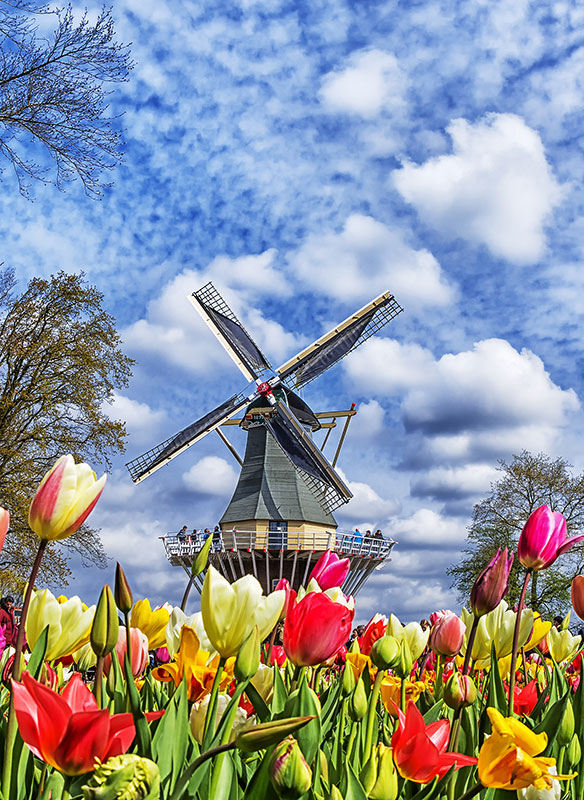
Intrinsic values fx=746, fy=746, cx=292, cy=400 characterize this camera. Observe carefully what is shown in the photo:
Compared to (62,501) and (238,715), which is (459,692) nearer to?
(238,715)

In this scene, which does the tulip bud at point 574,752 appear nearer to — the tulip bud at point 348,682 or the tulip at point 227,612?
the tulip bud at point 348,682

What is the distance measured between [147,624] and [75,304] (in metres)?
20.1

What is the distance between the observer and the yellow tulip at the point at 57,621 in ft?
4.59

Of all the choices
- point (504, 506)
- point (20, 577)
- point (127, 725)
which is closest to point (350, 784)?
point (127, 725)

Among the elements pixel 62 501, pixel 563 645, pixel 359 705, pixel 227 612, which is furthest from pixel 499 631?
pixel 62 501

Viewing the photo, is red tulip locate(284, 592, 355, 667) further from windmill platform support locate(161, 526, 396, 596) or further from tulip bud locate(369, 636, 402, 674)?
windmill platform support locate(161, 526, 396, 596)

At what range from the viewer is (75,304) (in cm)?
2072

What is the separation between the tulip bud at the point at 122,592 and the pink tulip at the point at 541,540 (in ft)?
2.75

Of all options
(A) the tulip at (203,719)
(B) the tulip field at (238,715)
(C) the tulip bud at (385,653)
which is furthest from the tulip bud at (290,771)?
(C) the tulip bud at (385,653)

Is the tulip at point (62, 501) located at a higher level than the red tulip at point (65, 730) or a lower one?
higher

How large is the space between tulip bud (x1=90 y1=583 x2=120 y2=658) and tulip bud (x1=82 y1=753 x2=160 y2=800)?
1.15 feet

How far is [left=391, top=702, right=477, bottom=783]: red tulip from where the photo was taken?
109cm

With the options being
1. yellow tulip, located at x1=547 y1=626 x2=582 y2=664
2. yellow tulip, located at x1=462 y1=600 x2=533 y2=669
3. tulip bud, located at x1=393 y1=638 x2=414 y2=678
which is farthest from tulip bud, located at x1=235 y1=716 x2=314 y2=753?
yellow tulip, located at x1=547 y1=626 x2=582 y2=664

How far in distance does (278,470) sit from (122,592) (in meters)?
24.6
